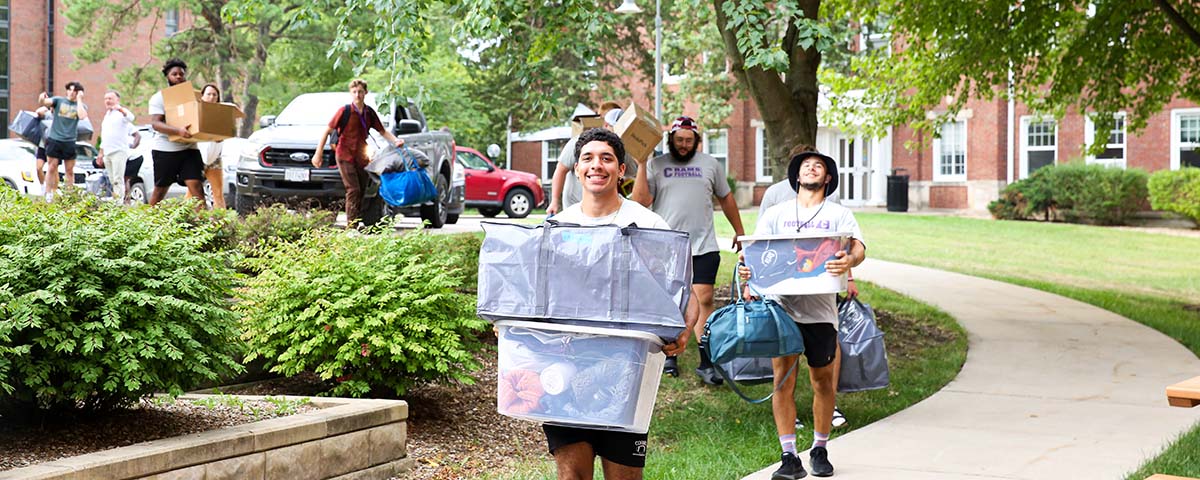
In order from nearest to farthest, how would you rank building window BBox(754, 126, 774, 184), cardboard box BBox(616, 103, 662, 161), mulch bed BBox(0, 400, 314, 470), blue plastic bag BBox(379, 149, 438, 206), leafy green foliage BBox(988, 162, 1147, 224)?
1. mulch bed BBox(0, 400, 314, 470)
2. cardboard box BBox(616, 103, 662, 161)
3. blue plastic bag BBox(379, 149, 438, 206)
4. leafy green foliage BBox(988, 162, 1147, 224)
5. building window BBox(754, 126, 774, 184)

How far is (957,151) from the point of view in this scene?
37594 mm

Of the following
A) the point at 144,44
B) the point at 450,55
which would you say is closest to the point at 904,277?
the point at 450,55

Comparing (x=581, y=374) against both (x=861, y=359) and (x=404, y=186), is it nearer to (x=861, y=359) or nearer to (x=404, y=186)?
(x=861, y=359)

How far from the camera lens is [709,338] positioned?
5969 mm

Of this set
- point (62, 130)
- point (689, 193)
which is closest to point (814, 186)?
point (689, 193)

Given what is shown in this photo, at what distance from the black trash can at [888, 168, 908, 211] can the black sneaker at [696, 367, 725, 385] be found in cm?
2997

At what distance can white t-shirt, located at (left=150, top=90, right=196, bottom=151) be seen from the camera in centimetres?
1143

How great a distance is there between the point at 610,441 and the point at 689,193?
4.26 m

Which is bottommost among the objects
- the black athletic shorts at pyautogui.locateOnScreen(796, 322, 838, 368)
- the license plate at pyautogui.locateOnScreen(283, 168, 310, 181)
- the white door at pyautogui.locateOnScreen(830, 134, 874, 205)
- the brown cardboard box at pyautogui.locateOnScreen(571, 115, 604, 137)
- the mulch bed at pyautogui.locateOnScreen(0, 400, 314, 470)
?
the mulch bed at pyautogui.locateOnScreen(0, 400, 314, 470)

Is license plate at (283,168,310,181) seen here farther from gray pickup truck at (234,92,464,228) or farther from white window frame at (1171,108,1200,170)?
white window frame at (1171,108,1200,170)

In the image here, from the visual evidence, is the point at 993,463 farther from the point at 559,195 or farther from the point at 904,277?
the point at 904,277

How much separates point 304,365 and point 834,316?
9.66ft

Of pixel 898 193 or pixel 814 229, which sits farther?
pixel 898 193

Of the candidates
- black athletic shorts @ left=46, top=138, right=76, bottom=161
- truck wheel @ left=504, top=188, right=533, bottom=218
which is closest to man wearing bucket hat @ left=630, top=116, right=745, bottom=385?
black athletic shorts @ left=46, top=138, right=76, bottom=161
